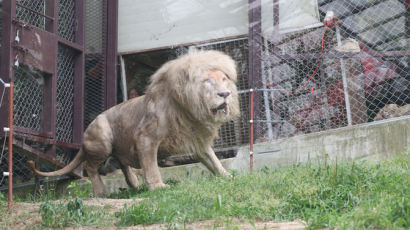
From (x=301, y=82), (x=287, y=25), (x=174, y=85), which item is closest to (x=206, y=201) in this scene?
(x=174, y=85)

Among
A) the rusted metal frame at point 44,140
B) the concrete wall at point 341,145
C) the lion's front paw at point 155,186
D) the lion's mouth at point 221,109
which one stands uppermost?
the lion's mouth at point 221,109

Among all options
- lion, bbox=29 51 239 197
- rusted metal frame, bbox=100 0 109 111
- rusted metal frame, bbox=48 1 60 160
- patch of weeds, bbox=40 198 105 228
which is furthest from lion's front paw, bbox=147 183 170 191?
rusted metal frame, bbox=100 0 109 111

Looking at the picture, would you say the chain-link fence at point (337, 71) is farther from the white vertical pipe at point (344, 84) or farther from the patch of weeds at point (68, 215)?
the patch of weeds at point (68, 215)

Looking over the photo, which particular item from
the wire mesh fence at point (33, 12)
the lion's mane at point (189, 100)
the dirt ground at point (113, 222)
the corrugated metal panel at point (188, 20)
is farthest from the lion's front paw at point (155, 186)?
the corrugated metal panel at point (188, 20)

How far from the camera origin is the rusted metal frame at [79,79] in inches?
357

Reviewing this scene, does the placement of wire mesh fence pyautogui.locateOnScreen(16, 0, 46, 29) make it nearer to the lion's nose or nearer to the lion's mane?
the lion's mane

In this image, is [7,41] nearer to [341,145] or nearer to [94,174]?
[94,174]

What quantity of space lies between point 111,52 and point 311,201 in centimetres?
679

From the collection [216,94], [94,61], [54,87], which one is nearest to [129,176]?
[54,87]

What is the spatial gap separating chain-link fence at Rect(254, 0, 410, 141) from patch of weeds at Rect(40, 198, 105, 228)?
4.16 metres

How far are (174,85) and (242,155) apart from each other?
228 cm

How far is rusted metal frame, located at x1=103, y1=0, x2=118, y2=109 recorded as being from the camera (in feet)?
31.7

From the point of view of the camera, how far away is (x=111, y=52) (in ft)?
32.7

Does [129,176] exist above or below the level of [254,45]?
below
